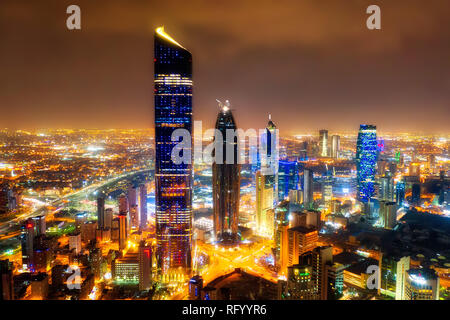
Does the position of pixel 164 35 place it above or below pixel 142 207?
above

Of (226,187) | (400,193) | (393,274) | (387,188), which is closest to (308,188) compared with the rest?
(387,188)

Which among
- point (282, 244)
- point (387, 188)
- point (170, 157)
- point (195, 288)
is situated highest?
point (170, 157)

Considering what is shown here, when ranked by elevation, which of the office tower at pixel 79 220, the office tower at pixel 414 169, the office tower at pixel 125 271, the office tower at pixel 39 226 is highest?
the office tower at pixel 414 169

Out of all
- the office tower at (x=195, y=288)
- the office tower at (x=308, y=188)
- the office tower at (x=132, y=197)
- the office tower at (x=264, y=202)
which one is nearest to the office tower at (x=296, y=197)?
the office tower at (x=308, y=188)

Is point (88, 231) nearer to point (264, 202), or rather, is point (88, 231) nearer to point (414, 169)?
point (264, 202)

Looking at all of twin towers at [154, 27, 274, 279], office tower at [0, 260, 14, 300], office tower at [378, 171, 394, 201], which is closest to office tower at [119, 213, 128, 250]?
twin towers at [154, 27, 274, 279]

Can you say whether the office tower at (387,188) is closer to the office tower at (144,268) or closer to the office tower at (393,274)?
the office tower at (393,274)
